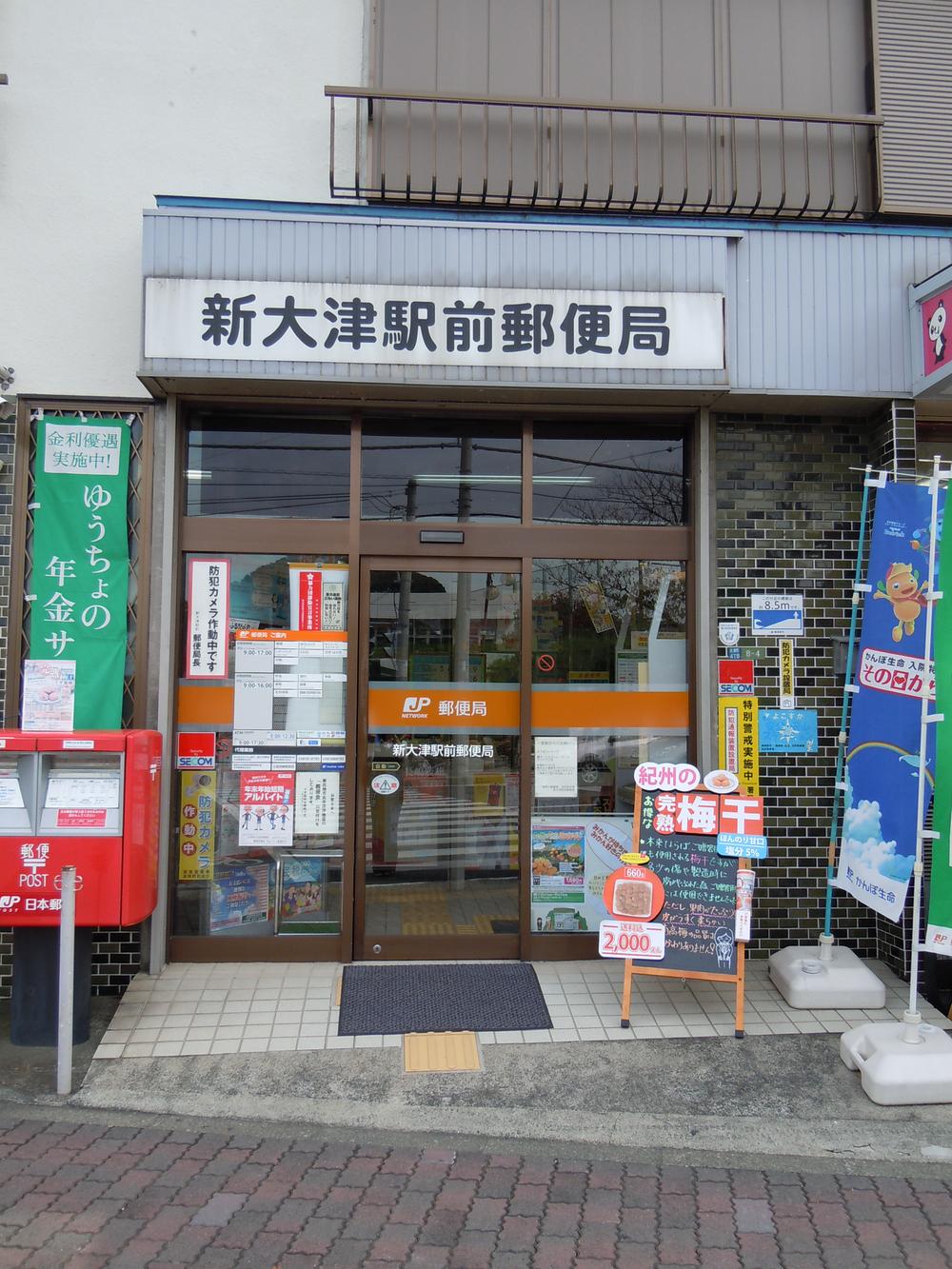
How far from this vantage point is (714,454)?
6.09 m

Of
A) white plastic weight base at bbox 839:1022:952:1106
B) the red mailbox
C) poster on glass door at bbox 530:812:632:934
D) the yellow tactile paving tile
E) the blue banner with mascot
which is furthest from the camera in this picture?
poster on glass door at bbox 530:812:632:934

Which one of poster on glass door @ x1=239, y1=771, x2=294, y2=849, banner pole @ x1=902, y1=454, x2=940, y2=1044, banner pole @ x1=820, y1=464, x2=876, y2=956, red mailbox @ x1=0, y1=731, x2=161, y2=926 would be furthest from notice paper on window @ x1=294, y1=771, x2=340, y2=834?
banner pole @ x1=902, y1=454, x2=940, y2=1044

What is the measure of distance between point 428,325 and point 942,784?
3.99m

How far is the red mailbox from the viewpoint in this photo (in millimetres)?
4707

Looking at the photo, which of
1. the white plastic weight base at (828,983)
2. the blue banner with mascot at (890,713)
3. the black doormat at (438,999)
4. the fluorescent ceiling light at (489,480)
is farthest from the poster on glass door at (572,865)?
the fluorescent ceiling light at (489,480)

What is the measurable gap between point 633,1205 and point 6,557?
5066mm

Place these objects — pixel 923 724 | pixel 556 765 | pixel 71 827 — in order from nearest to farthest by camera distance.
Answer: pixel 923 724
pixel 71 827
pixel 556 765

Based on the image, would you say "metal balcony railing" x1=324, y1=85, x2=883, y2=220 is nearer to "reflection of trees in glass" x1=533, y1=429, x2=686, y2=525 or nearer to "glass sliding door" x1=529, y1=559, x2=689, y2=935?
"reflection of trees in glass" x1=533, y1=429, x2=686, y2=525

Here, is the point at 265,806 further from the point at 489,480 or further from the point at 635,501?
the point at 635,501

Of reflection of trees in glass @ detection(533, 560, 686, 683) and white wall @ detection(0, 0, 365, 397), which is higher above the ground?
white wall @ detection(0, 0, 365, 397)

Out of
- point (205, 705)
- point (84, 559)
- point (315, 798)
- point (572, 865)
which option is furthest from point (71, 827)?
point (572, 865)

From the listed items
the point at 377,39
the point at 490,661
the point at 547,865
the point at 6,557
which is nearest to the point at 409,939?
the point at 547,865

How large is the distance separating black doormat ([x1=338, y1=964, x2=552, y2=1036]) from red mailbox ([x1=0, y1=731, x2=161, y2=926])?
142 cm

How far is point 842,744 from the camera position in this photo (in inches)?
229
